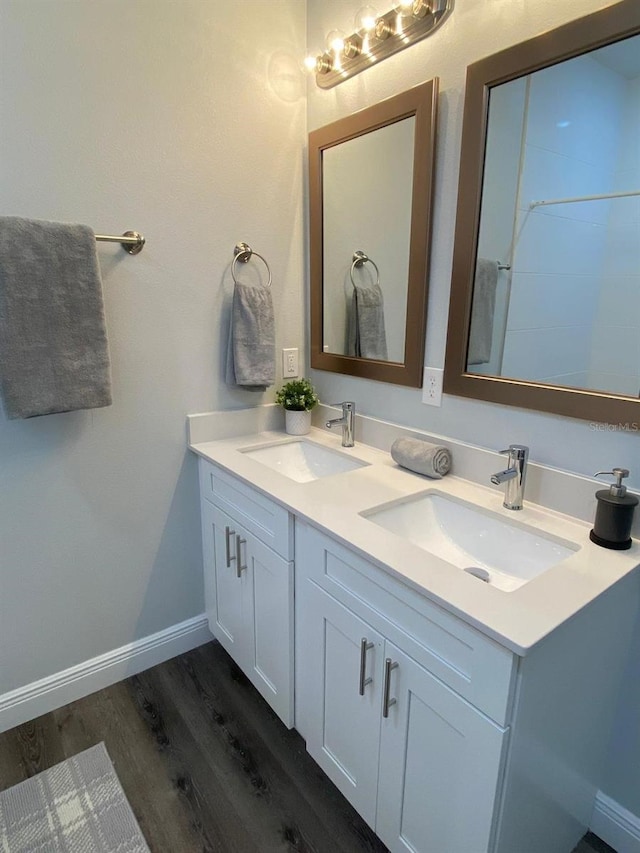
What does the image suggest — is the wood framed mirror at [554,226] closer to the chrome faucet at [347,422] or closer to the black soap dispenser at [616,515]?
the black soap dispenser at [616,515]

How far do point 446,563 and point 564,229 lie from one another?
33.6 inches

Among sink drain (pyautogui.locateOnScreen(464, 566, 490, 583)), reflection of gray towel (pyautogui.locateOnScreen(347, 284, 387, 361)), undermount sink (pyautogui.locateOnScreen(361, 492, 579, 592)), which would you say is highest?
reflection of gray towel (pyautogui.locateOnScreen(347, 284, 387, 361))

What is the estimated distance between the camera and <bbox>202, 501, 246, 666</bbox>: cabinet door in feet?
5.40

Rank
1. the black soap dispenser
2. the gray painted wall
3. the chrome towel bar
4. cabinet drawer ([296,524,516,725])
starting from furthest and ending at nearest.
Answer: the chrome towel bar → the gray painted wall → the black soap dispenser → cabinet drawer ([296,524,516,725])

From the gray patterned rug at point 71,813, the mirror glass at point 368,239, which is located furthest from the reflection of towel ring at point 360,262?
the gray patterned rug at point 71,813

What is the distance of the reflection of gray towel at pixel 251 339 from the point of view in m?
1.71

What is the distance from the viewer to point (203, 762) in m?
1.48

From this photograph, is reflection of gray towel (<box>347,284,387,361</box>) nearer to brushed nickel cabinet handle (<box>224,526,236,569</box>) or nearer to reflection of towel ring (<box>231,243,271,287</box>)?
reflection of towel ring (<box>231,243,271,287</box>)

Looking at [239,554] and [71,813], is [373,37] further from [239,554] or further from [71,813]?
[71,813]

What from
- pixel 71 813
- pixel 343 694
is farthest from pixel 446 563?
pixel 71 813

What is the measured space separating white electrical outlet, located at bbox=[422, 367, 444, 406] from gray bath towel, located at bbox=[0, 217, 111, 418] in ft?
3.15

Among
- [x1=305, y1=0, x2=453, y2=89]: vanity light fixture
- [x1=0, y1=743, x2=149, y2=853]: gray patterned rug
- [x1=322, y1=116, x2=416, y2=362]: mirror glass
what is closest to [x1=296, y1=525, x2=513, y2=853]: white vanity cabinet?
[x1=0, y1=743, x2=149, y2=853]: gray patterned rug

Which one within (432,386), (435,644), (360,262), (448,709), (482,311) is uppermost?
(360,262)

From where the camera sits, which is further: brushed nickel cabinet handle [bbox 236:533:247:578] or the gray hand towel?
brushed nickel cabinet handle [bbox 236:533:247:578]
